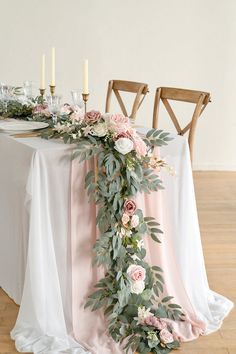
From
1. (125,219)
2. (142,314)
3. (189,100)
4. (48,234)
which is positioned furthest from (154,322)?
(189,100)

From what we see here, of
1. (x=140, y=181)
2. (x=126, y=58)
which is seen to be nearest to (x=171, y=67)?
(x=126, y=58)

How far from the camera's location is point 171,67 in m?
4.98

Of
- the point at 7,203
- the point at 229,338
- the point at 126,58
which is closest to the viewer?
the point at 229,338

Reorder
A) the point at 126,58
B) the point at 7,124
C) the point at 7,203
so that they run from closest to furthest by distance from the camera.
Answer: the point at 7,203
the point at 7,124
the point at 126,58

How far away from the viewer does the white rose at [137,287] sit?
2.08 metres

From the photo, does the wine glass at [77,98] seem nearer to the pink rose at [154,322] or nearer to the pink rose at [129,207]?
the pink rose at [129,207]

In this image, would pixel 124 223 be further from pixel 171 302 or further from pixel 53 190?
pixel 171 302

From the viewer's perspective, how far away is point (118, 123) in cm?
209

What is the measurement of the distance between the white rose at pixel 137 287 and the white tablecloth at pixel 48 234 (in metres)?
0.27

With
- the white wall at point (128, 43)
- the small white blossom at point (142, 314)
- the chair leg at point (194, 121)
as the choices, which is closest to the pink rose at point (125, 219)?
the small white blossom at point (142, 314)

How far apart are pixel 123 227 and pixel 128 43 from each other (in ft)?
10.4

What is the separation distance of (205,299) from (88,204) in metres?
0.74

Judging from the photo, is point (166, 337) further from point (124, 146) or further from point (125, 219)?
point (124, 146)

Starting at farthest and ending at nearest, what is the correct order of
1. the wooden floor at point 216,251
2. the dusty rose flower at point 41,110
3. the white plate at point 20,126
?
the dusty rose flower at point 41,110
the white plate at point 20,126
the wooden floor at point 216,251
